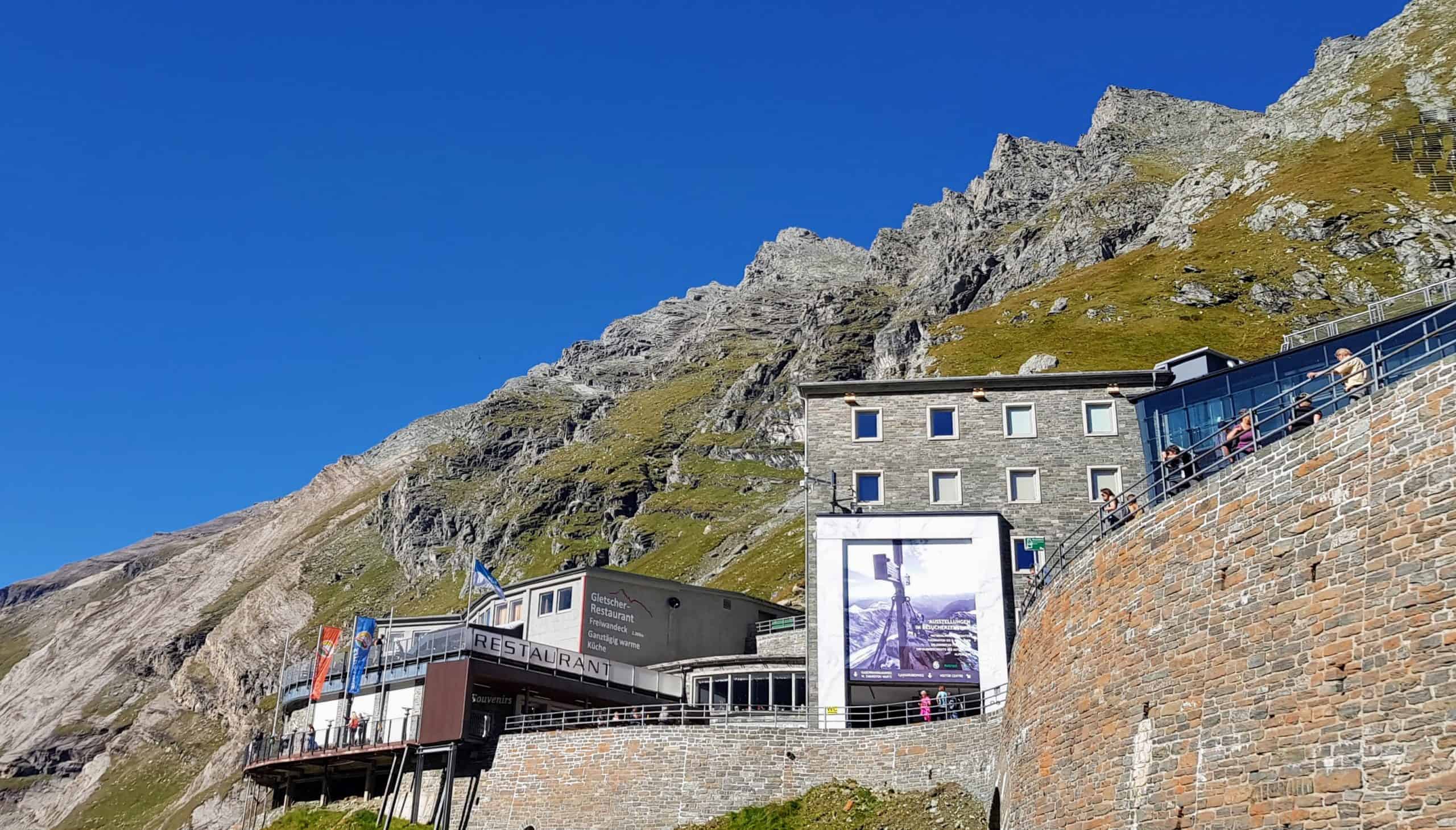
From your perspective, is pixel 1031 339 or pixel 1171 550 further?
pixel 1031 339

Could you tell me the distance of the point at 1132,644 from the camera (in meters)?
23.8

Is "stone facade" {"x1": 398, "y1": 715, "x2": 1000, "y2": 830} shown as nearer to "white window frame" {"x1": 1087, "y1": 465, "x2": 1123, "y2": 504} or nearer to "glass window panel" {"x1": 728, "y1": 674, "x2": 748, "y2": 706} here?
"glass window panel" {"x1": 728, "y1": 674, "x2": 748, "y2": 706}

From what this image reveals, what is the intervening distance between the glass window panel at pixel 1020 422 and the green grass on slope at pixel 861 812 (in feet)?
53.5

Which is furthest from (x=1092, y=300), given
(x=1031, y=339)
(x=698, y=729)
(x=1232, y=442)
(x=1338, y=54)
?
(x=1232, y=442)

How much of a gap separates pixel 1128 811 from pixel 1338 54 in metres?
190

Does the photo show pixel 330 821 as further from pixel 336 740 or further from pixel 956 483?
pixel 956 483

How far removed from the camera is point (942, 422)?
49.6 m

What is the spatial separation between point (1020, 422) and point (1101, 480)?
3.94m

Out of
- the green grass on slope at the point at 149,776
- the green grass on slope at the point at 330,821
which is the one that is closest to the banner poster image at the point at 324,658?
the green grass on slope at the point at 330,821

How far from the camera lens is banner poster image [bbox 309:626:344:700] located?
185 feet

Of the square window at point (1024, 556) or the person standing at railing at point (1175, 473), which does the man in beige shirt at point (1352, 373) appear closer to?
the person standing at railing at point (1175, 473)

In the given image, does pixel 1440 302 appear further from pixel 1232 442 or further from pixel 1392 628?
pixel 1392 628

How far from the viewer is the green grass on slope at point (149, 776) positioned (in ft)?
438

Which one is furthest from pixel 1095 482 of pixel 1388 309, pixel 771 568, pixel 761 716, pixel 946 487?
pixel 771 568
